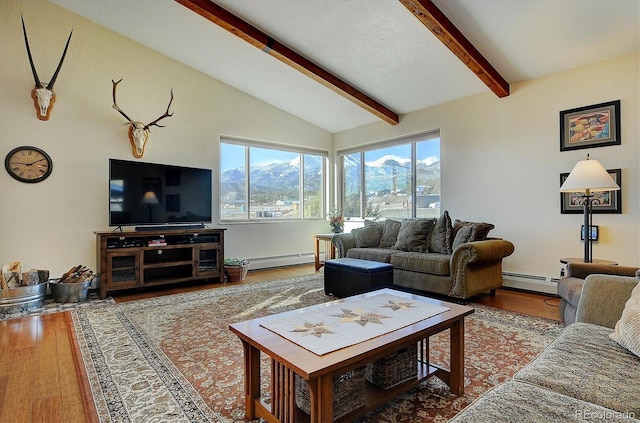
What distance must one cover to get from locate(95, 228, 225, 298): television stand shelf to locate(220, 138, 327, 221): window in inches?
33.4

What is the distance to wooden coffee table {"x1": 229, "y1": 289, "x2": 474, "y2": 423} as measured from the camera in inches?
47.7

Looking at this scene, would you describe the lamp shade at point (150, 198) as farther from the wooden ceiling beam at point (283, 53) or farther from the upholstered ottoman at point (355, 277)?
the upholstered ottoman at point (355, 277)

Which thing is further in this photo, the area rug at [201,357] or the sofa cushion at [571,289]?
the sofa cushion at [571,289]

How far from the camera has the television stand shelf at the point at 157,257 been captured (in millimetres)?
3814

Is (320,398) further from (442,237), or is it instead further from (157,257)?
(157,257)

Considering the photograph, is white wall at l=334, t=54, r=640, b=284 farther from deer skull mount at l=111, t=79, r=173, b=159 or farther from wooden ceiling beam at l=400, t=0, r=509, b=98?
deer skull mount at l=111, t=79, r=173, b=159

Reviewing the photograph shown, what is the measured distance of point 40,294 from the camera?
341cm

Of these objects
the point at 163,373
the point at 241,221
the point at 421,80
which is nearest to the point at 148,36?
the point at 241,221

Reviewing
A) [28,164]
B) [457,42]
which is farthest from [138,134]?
[457,42]

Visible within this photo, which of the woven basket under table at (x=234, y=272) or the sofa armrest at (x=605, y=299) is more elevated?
the sofa armrest at (x=605, y=299)

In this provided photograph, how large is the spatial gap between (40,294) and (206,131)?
112 inches

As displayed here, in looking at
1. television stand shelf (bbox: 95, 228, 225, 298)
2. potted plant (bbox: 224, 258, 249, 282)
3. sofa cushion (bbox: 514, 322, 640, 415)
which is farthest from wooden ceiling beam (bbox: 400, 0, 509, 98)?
potted plant (bbox: 224, 258, 249, 282)

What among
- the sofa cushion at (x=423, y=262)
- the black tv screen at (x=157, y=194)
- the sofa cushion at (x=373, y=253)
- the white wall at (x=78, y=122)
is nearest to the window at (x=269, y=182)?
the white wall at (x=78, y=122)

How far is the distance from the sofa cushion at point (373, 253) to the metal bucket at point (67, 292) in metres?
3.14
